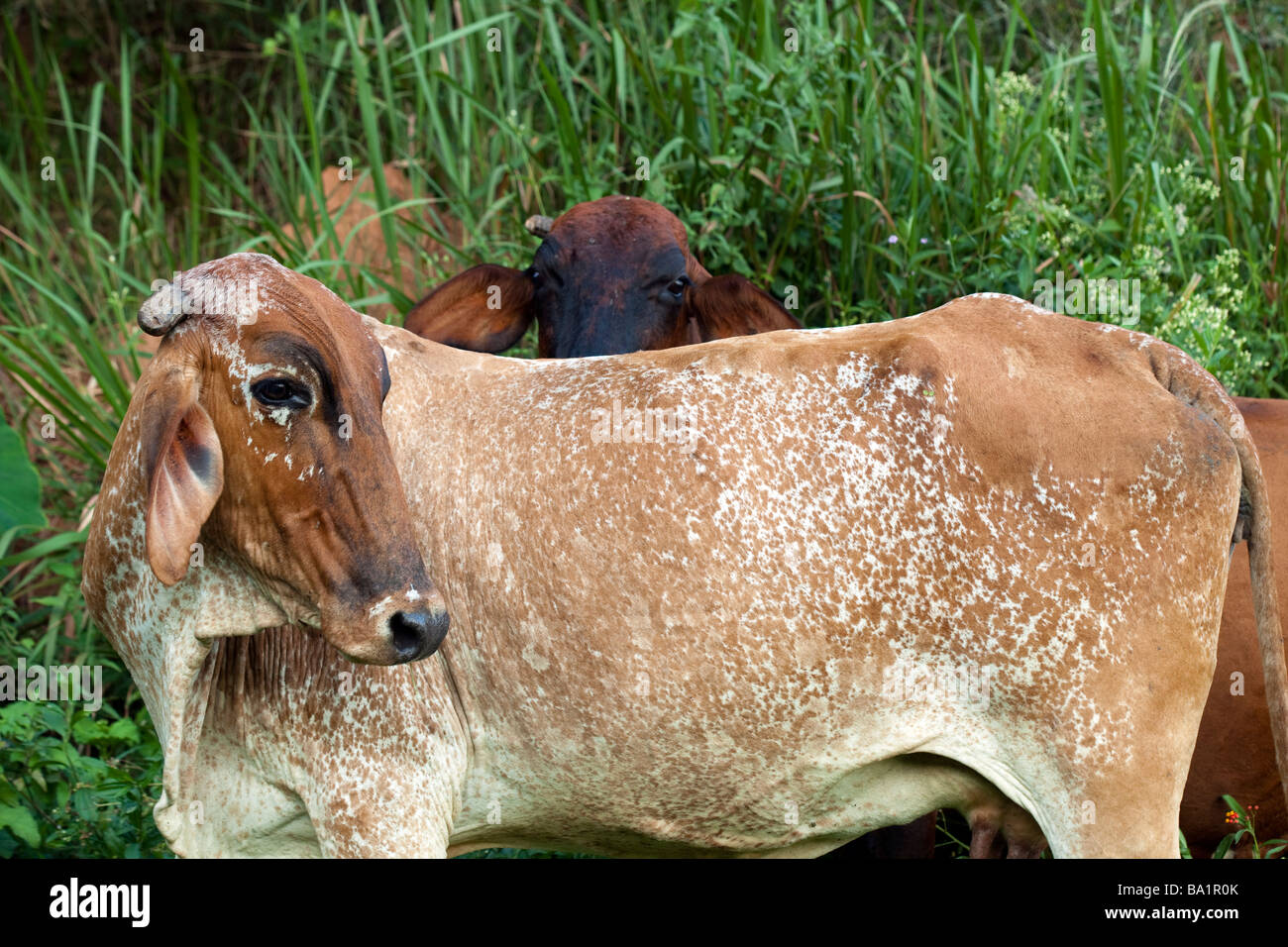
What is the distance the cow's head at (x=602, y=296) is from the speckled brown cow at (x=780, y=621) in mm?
1404

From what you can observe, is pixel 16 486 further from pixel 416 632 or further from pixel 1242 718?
pixel 1242 718

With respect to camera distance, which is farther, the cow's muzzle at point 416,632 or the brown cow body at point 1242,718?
the brown cow body at point 1242,718

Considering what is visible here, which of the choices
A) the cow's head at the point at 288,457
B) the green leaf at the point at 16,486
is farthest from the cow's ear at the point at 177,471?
the green leaf at the point at 16,486

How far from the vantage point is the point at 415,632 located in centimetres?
242

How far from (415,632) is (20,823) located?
155cm

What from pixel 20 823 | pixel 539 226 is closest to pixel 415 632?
pixel 20 823

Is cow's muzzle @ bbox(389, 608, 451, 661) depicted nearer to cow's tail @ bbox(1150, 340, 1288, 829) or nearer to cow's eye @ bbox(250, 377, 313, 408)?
cow's eye @ bbox(250, 377, 313, 408)

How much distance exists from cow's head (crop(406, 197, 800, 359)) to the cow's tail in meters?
1.54

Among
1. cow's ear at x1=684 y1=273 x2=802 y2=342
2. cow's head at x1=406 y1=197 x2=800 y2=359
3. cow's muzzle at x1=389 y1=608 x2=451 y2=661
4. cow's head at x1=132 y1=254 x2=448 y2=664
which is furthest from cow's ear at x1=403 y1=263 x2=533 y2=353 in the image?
cow's muzzle at x1=389 y1=608 x2=451 y2=661

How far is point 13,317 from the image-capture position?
6102 millimetres

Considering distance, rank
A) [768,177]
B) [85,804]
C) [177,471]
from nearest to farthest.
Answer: [177,471] < [85,804] < [768,177]

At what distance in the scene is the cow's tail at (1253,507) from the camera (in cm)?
274

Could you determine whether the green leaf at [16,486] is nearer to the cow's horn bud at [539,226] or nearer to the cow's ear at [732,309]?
the cow's horn bud at [539,226]
